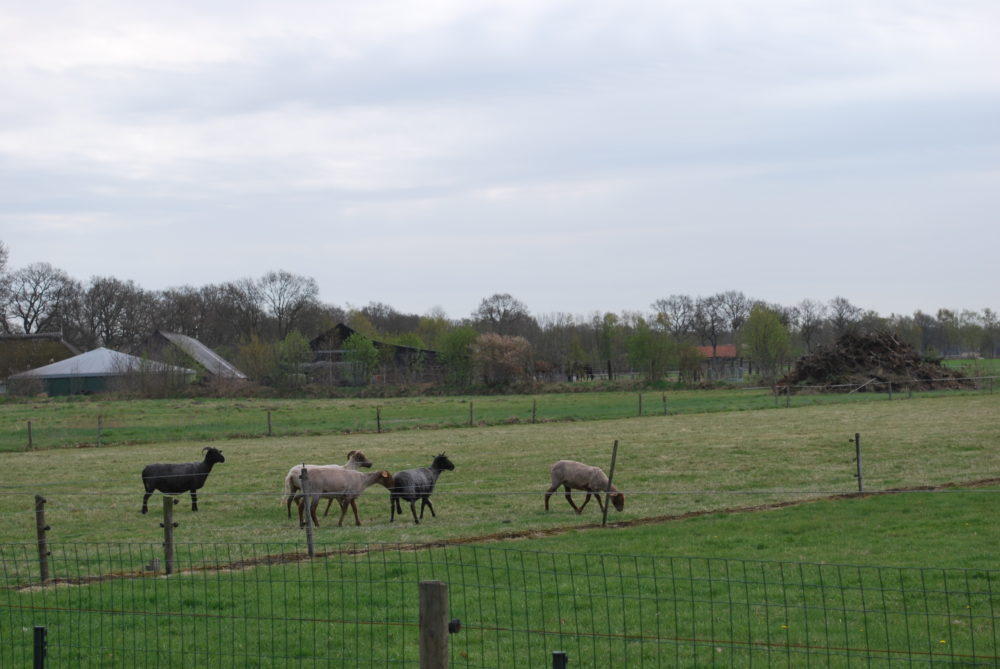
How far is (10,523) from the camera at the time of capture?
19219mm

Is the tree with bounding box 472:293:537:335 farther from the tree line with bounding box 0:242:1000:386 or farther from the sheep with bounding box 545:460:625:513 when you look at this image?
the sheep with bounding box 545:460:625:513

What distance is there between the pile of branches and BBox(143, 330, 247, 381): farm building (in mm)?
47310

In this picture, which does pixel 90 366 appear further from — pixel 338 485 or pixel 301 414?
pixel 338 485

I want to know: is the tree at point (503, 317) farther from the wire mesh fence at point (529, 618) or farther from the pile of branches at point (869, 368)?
the wire mesh fence at point (529, 618)

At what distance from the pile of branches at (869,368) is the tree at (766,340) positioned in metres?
20.3

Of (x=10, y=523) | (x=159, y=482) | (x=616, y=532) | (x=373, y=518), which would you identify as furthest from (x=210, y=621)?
(x=159, y=482)

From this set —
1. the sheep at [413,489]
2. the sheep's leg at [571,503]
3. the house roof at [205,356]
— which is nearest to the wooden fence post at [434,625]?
the sheep at [413,489]

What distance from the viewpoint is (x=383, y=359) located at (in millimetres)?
93812

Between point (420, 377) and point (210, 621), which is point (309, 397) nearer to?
point (420, 377)

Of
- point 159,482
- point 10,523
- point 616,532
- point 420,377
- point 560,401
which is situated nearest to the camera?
point 616,532

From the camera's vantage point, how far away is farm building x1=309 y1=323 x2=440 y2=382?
90.4 meters

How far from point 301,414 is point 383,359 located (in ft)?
127

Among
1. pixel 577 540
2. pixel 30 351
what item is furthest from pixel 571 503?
pixel 30 351

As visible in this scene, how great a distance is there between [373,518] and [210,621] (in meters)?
9.28
